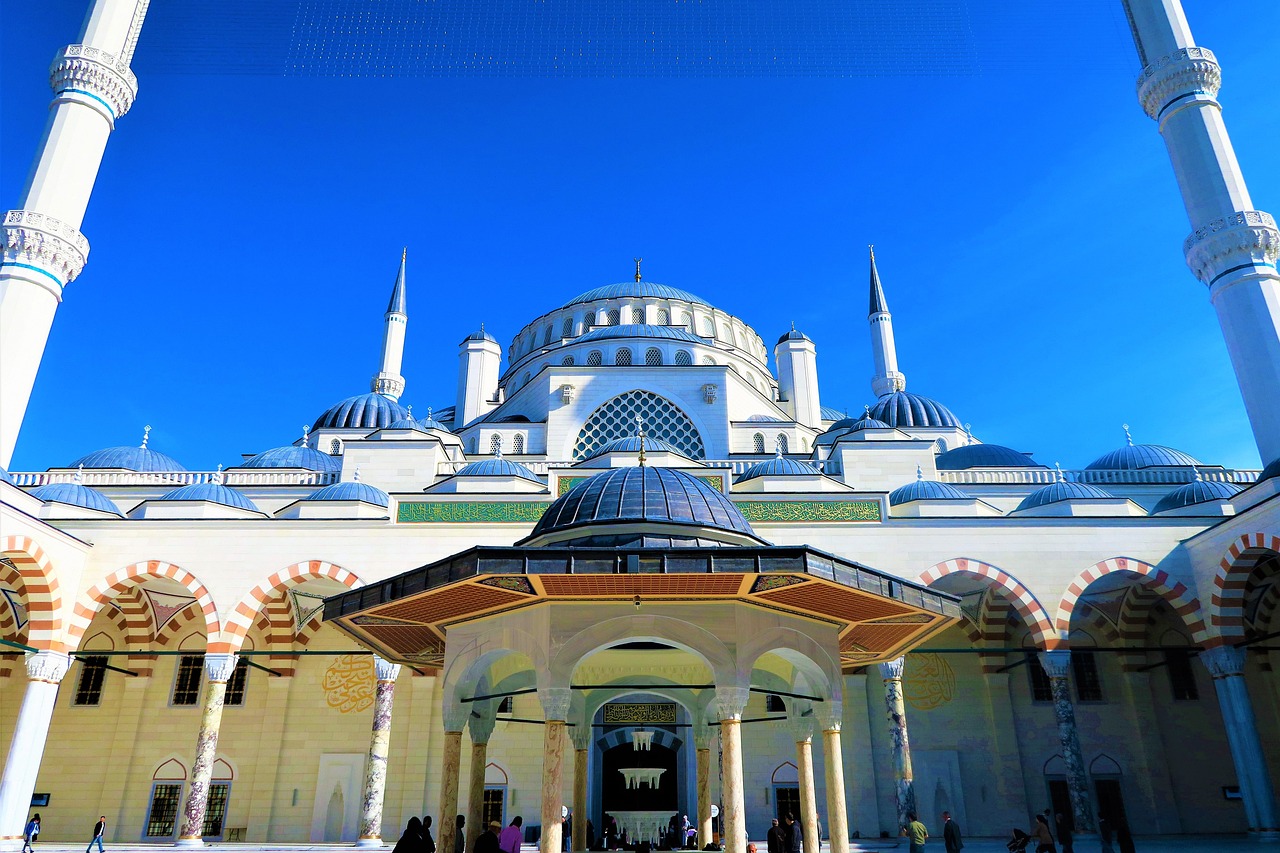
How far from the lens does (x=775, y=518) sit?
1433 centimetres

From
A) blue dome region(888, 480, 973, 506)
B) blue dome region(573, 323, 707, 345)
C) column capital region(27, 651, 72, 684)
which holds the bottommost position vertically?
column capital region(27, 651, 72, 684)

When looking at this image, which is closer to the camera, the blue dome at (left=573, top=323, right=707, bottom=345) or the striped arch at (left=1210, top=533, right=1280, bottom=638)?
the striped arch at (left=1210, top=533, right=1280, bottom=638)

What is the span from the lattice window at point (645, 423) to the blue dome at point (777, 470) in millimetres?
3539

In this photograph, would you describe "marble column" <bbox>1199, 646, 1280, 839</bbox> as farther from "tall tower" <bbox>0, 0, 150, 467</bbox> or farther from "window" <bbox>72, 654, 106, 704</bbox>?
"tall tower" <bbox>0, 0, 150, 467</bbox>

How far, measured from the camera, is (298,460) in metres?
19.5

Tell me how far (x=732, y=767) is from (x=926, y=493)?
9.90 meters

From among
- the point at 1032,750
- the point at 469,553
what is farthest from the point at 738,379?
the point at 469,553

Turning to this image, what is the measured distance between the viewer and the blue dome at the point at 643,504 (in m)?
8.44

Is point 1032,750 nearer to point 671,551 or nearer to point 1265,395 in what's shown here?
point 1265,395

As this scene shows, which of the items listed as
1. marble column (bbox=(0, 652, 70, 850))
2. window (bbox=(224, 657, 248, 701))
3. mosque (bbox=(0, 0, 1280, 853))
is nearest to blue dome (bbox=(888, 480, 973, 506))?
mosque (bbox=(0, 0, 1280, 853))

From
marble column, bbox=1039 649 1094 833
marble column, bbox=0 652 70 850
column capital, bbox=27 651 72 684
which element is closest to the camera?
marble column, bbox=0 652 70 850

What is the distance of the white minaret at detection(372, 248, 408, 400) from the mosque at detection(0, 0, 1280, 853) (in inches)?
249

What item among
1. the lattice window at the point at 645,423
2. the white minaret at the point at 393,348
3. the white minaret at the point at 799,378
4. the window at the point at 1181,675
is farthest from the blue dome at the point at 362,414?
the window at the point at 1181,675

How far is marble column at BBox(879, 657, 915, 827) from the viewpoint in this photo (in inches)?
489
